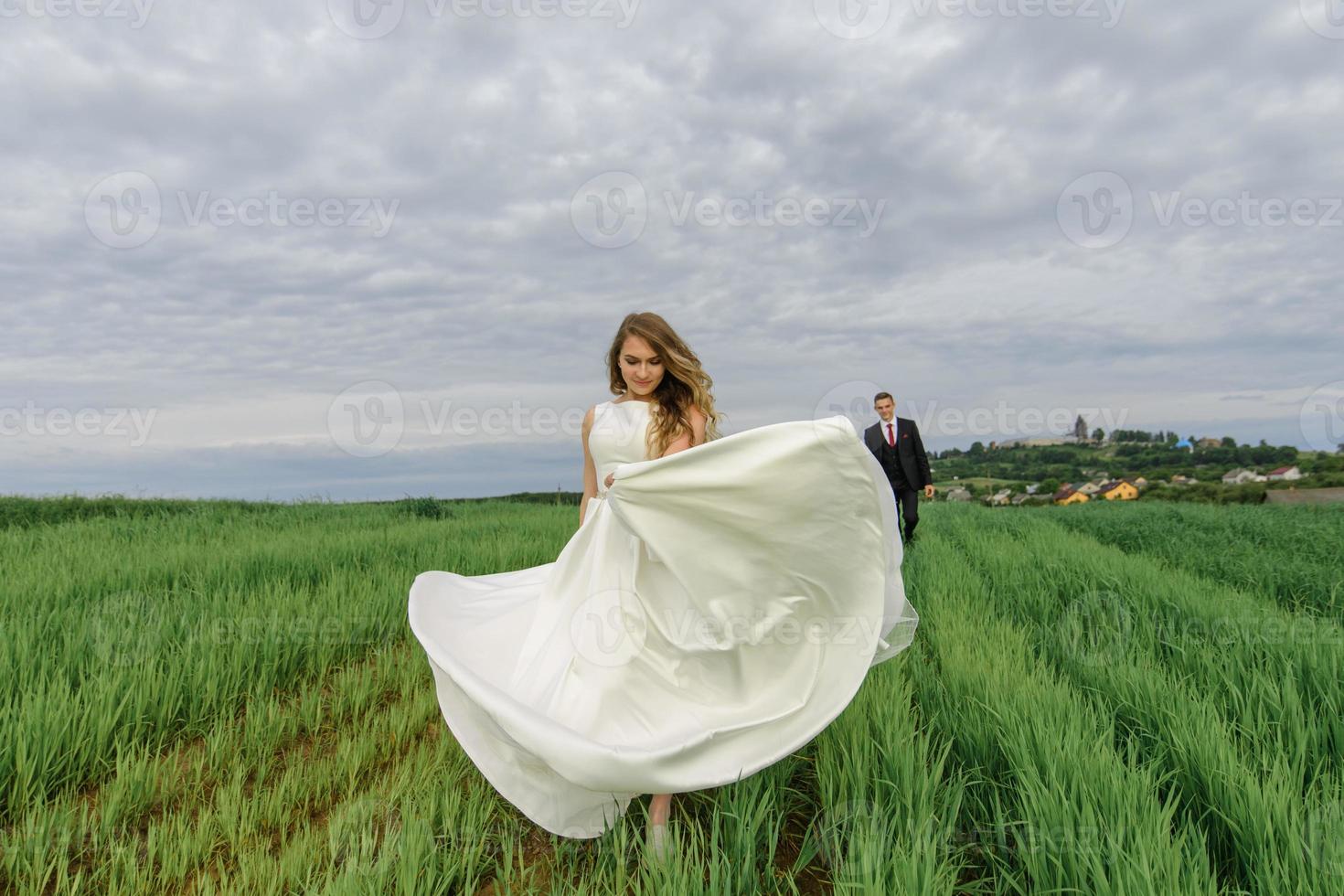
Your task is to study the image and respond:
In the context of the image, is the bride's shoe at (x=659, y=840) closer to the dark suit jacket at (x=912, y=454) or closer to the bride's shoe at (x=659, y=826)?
the bride's shoe at (x=659, y=826)

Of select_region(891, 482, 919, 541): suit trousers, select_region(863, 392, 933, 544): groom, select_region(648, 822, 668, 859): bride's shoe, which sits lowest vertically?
select_region(648, 822, 668, 859): bride's shoe

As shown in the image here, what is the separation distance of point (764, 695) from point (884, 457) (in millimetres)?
8075

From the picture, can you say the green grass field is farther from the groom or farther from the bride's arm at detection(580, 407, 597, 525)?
the groom

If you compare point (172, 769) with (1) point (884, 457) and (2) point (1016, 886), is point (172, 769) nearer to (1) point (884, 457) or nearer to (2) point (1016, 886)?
(2) point (1016, 886)

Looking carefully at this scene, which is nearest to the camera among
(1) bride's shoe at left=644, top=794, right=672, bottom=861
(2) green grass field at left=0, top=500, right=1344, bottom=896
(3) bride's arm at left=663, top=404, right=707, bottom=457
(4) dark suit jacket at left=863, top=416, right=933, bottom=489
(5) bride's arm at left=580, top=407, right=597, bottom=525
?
(2) green grass field at left=0, top=500, right=1344, bottom=896

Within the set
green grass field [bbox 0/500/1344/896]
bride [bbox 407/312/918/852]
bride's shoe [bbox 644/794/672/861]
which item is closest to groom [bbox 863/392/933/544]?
green grass field [bbox 0/500/1344/896]

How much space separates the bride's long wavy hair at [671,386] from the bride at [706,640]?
0.72 metres

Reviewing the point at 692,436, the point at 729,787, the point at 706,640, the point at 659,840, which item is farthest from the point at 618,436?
the point at 659,840

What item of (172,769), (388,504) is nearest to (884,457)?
(172,769)

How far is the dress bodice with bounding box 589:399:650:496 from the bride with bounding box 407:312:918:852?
0.63 meters

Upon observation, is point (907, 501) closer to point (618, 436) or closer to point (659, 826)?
point (618, 436)

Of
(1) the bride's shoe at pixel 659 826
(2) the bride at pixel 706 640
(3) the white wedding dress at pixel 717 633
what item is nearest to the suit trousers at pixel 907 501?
(2) the bride at pixel 706 640

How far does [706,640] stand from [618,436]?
1.25 meters

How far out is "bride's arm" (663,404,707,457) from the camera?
3.47 meters
